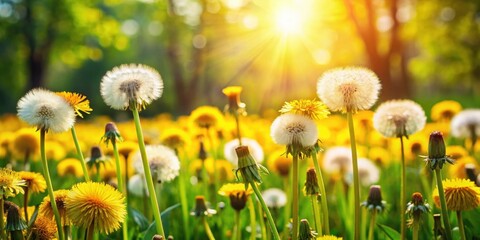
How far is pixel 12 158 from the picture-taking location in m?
3.34

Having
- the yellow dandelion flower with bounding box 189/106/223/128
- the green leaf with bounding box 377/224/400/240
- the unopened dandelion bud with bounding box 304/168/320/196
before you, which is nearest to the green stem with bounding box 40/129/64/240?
the unopened dandelion bud with bounding box 304/168/320/196

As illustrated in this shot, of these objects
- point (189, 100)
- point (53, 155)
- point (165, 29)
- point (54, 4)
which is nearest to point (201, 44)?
point (165, 29)

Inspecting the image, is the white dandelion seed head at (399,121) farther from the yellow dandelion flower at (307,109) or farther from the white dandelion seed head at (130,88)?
the white dandelion seed head at (130,88)

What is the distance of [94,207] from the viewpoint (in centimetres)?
126

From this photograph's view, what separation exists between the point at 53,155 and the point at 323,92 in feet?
9.63

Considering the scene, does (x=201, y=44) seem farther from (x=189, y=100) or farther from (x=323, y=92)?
(x=323, y=92)

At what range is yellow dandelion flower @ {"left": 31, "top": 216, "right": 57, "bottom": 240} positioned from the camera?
1474 millimetres

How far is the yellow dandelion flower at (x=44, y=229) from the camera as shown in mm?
1474

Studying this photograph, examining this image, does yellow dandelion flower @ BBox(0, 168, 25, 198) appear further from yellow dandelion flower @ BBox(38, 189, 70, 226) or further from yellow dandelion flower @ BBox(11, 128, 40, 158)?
yellow dandelion flower @ BBox(11, 128, 40, 158)

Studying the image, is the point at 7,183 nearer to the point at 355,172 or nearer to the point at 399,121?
the point at 355,172

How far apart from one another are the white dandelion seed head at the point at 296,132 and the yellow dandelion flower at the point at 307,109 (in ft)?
0.24

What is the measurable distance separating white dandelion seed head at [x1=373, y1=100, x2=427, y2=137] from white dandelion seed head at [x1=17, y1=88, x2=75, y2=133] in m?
0.94

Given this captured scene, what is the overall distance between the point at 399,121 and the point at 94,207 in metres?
0.97

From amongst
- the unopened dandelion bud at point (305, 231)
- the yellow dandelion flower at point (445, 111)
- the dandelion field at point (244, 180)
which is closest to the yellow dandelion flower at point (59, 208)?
the dandelion field at point (244, 180)
